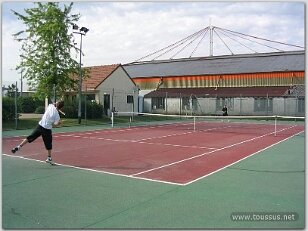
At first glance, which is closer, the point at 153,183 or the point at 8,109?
the point at 153,183

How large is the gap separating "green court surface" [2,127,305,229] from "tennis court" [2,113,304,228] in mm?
13

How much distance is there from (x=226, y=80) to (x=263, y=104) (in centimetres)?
795

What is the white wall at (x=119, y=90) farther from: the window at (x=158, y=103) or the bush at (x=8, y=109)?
the bush at (x=8, y=109)

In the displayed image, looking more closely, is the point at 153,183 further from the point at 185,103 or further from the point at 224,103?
the point at 185,103

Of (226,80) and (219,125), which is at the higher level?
(226,80)

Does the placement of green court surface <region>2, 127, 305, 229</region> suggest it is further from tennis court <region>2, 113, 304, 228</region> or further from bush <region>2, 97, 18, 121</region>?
bush <region>2, 97, 18, 121</region>

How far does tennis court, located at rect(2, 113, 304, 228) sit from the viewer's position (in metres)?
5.05

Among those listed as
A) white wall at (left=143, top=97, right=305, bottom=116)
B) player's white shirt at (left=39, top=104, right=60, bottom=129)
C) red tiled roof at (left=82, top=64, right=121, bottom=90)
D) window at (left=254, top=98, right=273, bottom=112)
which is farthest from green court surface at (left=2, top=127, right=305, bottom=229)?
window at (left=254, top=98, right=273, bottom=112)

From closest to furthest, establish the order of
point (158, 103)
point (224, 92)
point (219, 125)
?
1. point (219, 125)
2. point (224, 92)
3. point (158, 103)

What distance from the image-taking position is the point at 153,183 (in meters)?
7.18

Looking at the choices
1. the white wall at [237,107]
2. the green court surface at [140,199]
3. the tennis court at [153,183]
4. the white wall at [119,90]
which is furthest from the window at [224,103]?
the green court surface at [140,199]

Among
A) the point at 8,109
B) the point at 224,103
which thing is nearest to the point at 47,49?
the point at 8,109

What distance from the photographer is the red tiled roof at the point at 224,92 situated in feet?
127

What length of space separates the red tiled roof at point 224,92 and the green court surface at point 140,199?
31221mm
